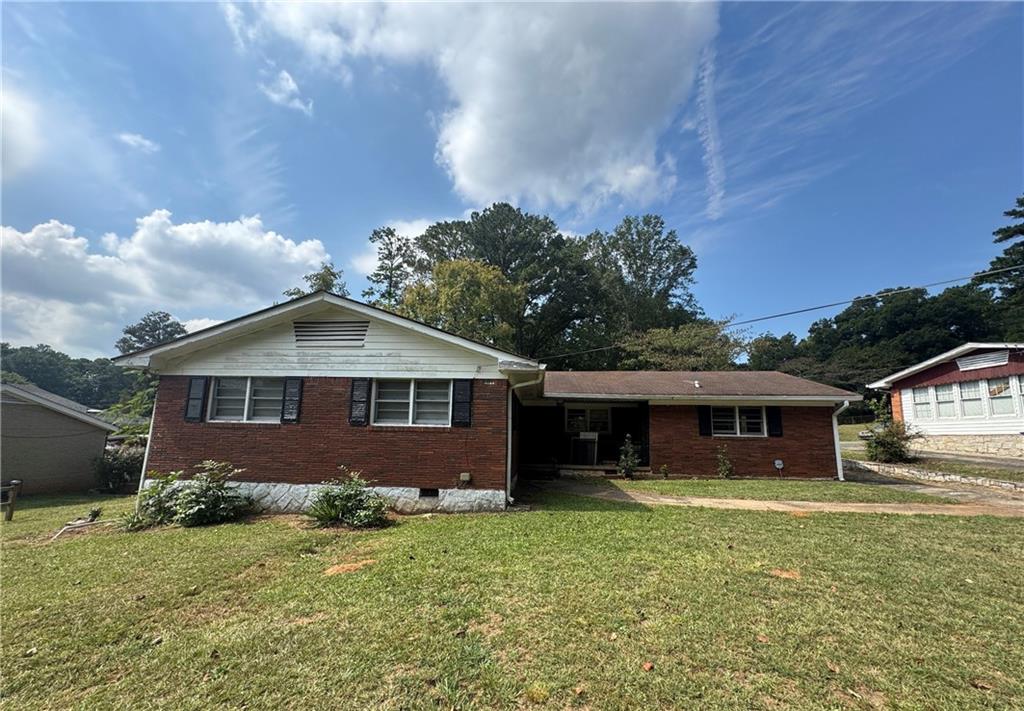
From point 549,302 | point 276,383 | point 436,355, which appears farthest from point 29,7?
point 549,302

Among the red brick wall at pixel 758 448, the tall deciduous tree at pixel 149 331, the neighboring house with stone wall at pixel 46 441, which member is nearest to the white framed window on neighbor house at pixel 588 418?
the red brick wall at pixel 758 448

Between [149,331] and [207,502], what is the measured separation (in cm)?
8521

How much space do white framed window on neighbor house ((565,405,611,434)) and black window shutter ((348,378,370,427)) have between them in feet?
27.0

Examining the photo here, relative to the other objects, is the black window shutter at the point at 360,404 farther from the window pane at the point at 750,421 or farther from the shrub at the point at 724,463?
the window pane at the point at 750,421

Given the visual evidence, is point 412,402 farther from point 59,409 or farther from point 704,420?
point 59,409

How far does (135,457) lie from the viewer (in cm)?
1683

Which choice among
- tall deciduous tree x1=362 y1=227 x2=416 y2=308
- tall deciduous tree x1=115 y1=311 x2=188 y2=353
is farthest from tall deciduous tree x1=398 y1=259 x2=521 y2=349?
tall deciduous tree x1=115 y1=311 x2=188 y2=353

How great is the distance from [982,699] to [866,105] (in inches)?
580

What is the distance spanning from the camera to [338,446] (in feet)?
31.1

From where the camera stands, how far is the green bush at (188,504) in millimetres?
8328

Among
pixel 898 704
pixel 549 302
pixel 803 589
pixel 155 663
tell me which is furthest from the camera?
pixel 549 302

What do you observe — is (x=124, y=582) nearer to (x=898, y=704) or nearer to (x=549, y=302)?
(x=898, y=704)

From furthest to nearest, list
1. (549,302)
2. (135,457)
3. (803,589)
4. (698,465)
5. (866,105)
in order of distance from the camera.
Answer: (549,302) → (135,457) → (698,465) → (866,105) → (803,589)

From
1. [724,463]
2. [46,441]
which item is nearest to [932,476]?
[724,463]
